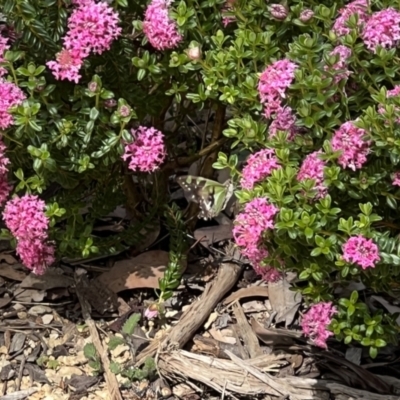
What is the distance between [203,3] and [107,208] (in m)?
0.94

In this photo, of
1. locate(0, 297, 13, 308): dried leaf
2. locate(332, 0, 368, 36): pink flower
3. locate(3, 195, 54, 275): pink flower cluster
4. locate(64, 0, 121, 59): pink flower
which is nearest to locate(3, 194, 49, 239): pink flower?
locate(3, 195, 54, 275): pink flower cluster

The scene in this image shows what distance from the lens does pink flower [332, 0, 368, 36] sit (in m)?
2.58

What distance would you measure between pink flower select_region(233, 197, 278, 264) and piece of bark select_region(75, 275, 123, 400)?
0.91 metres

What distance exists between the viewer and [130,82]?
10.2 feet

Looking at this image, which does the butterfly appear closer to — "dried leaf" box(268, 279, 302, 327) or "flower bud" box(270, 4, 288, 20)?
"dried leaf" box(268, 279, 302, 327)

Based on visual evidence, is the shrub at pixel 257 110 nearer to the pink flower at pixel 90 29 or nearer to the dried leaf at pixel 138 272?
the pink flower at pixel 90 29

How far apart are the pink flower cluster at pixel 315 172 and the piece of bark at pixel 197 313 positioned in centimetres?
104

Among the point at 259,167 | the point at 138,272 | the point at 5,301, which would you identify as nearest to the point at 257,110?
the point at 259,167

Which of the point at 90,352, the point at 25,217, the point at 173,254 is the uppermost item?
the point at 25,217

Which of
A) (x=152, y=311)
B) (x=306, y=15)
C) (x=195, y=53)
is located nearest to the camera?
(x=306, y=15)

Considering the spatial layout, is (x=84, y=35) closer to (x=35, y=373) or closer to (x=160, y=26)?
(x=160, y=26)

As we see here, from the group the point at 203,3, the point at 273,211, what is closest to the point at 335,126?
the point at 273,211

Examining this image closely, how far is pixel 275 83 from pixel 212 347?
1211 mm

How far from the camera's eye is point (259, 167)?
263 centimetres
